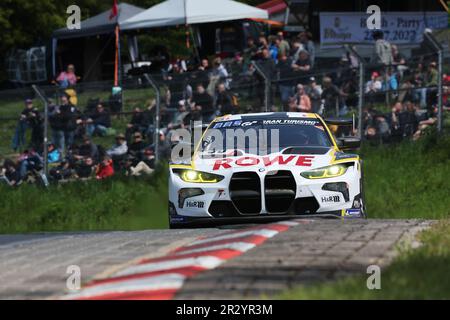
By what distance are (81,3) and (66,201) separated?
24741 mm

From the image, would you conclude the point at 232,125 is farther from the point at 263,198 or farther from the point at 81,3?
the point at 81,3

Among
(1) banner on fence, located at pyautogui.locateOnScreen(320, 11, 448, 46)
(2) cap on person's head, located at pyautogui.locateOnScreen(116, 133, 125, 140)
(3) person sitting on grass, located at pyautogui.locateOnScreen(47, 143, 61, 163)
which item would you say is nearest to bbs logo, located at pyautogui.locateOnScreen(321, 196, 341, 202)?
(2) cap on person's head, located at pyautogui.locateOnScreen(116, 133, 125, 140)

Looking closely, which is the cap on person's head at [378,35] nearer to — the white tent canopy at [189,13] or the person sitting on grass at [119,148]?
the white tent canopy at [189,13]

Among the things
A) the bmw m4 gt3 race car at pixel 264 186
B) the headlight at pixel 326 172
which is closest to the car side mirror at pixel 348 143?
the bmw m4 gt3 race car at pixel 264 186

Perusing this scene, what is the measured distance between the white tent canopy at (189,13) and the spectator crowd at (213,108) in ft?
A: 31.6

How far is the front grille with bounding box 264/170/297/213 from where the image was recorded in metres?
13.4

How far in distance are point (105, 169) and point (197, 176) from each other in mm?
8019

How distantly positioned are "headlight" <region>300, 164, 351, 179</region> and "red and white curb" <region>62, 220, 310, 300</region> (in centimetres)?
250

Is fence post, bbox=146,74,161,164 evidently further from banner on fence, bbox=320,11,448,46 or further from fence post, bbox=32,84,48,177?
banner on fence, bbox=320,11,448,46

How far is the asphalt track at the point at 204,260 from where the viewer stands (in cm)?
776

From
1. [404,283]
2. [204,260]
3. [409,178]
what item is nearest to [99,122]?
[409,178]
